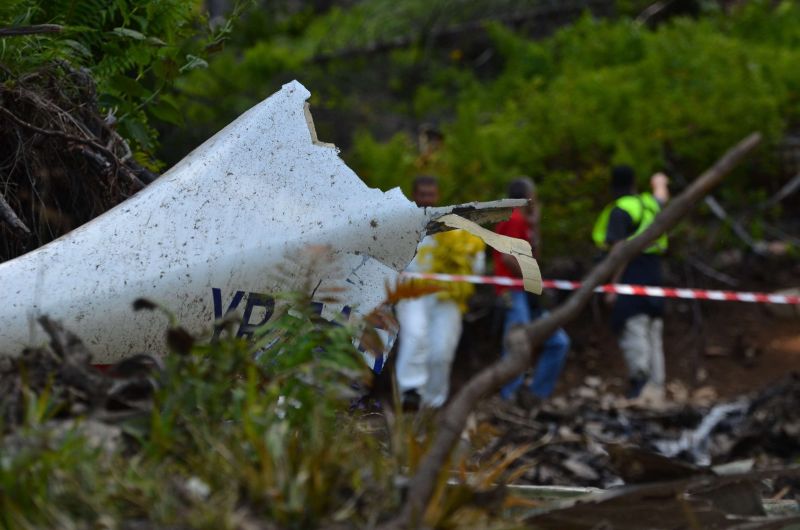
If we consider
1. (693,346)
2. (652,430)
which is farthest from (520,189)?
(693,346)

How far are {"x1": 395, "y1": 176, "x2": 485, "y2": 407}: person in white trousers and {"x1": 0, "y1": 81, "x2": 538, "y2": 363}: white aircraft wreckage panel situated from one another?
5.17 meters

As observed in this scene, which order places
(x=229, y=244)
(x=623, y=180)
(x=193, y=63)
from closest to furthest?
1. (x=229, y=244)
2. (x=193, y=63)
3. (x=623, y=180)

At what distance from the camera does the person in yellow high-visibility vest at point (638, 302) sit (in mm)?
8797

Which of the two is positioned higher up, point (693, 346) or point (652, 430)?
point (652, 430)

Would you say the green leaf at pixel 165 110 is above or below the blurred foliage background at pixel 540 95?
above

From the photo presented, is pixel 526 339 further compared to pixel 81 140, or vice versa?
pixel 81 140

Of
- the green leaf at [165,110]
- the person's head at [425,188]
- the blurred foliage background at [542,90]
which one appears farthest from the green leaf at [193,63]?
the person's head at [425,188]

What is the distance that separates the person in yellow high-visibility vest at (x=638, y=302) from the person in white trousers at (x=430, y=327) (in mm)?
989

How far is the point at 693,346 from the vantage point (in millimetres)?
11273

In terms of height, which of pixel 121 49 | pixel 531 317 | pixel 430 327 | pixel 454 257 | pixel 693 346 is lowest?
pixel 693 346

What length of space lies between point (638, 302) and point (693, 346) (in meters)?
2.38

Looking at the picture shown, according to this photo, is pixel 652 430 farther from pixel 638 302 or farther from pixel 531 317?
pixel 531 317

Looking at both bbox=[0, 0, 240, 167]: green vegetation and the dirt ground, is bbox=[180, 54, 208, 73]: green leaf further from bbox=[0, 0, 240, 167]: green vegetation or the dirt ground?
the dirt ground

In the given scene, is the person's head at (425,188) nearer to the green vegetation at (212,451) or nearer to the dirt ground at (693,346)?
the dirt ground at (693,346)
